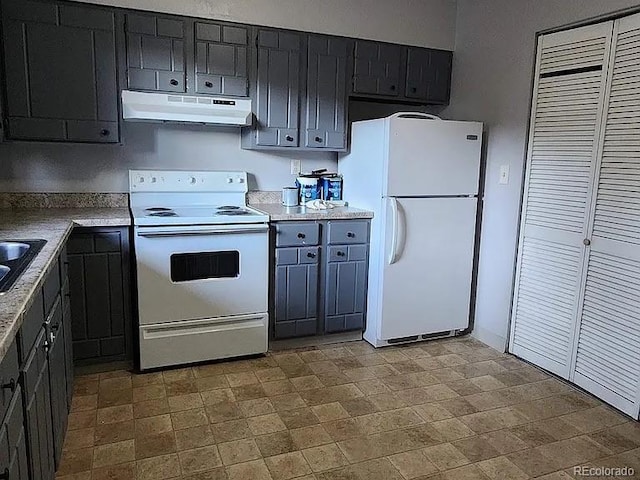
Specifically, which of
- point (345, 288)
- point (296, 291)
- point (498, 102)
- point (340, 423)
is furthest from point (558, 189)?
point (340, 423)

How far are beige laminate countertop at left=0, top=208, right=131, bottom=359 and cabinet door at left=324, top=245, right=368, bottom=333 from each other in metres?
1.30

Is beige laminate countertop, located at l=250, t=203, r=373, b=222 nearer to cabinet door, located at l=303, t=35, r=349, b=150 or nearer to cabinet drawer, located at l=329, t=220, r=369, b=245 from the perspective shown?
cabinet drawer, located at l=329, t=220, r=369, b=245

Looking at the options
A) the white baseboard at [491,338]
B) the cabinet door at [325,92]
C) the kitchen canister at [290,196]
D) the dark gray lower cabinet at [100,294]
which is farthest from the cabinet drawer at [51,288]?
A: the white baseboard at [491,338]

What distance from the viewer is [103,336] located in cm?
275

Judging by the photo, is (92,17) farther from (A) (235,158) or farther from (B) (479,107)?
(B) (479,107)

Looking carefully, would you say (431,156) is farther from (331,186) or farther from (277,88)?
(277,88)

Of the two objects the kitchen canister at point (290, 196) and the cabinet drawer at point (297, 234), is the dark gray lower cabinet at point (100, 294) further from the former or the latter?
the kitchen canister at point (290, 196)

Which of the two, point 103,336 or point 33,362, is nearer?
point 33,362

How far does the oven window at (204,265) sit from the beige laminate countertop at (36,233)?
14.2 inches

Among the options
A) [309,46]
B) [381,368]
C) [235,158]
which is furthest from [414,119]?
[381,368]

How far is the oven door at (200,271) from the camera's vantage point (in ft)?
8.96

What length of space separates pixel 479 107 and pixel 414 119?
621 millimetres

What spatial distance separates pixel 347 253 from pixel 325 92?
108cm

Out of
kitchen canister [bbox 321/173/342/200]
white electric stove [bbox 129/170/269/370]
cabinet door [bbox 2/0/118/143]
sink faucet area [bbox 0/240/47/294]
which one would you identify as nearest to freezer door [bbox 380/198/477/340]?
kitchen canister [bbox 321/173/342/200]
